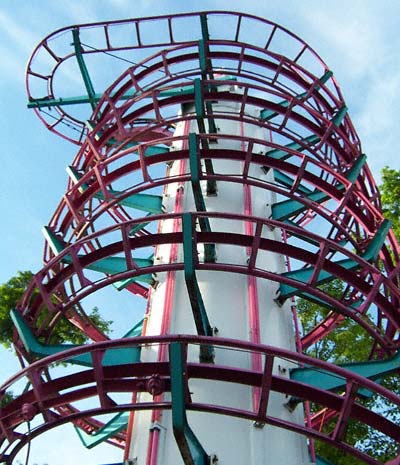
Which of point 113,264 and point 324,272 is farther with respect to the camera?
point 113,264

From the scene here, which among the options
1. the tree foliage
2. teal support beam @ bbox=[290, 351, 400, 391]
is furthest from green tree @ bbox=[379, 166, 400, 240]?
teal support beam @ bbox=[290, 351, 400, 391]

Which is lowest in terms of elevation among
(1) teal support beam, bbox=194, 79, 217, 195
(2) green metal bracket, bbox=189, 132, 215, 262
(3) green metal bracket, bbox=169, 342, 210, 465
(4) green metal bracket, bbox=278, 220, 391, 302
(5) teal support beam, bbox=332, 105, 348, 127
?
(3) green metal bracket, bbox=169, 342, 210, 465

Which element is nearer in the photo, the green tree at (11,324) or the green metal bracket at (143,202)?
the green metal bracket at (143,202)

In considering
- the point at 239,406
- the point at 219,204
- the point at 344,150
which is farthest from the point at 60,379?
the point at 344,150

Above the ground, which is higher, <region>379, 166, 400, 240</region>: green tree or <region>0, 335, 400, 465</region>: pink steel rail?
<region>379, 166, 400, 240</region>: green tree

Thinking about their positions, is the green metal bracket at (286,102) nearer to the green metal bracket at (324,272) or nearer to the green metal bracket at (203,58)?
the green metal bracket at (203,58)

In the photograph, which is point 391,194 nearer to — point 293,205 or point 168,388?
point 293,205

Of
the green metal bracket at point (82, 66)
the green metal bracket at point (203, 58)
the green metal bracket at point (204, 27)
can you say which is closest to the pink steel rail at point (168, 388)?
the green metal bracket at point (203, 58)

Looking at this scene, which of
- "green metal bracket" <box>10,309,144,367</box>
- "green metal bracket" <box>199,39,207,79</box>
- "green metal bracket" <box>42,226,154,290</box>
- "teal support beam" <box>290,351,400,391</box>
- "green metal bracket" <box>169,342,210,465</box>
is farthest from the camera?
"green metal bracket" <box>199,39,207,79</box>

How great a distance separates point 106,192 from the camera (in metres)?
13.4

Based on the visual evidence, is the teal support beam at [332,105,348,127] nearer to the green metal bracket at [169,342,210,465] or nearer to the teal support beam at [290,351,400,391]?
the teal support beam at [290,351,400,391]

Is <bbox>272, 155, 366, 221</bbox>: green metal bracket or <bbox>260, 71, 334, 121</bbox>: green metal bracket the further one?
<bbox>260, 71, 334, 121</bbox>: green metal bracket

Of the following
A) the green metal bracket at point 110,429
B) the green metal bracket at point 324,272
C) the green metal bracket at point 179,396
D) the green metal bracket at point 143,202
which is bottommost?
the green metal bracket at point 179,396

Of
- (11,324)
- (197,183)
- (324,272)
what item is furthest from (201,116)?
(11,324)
